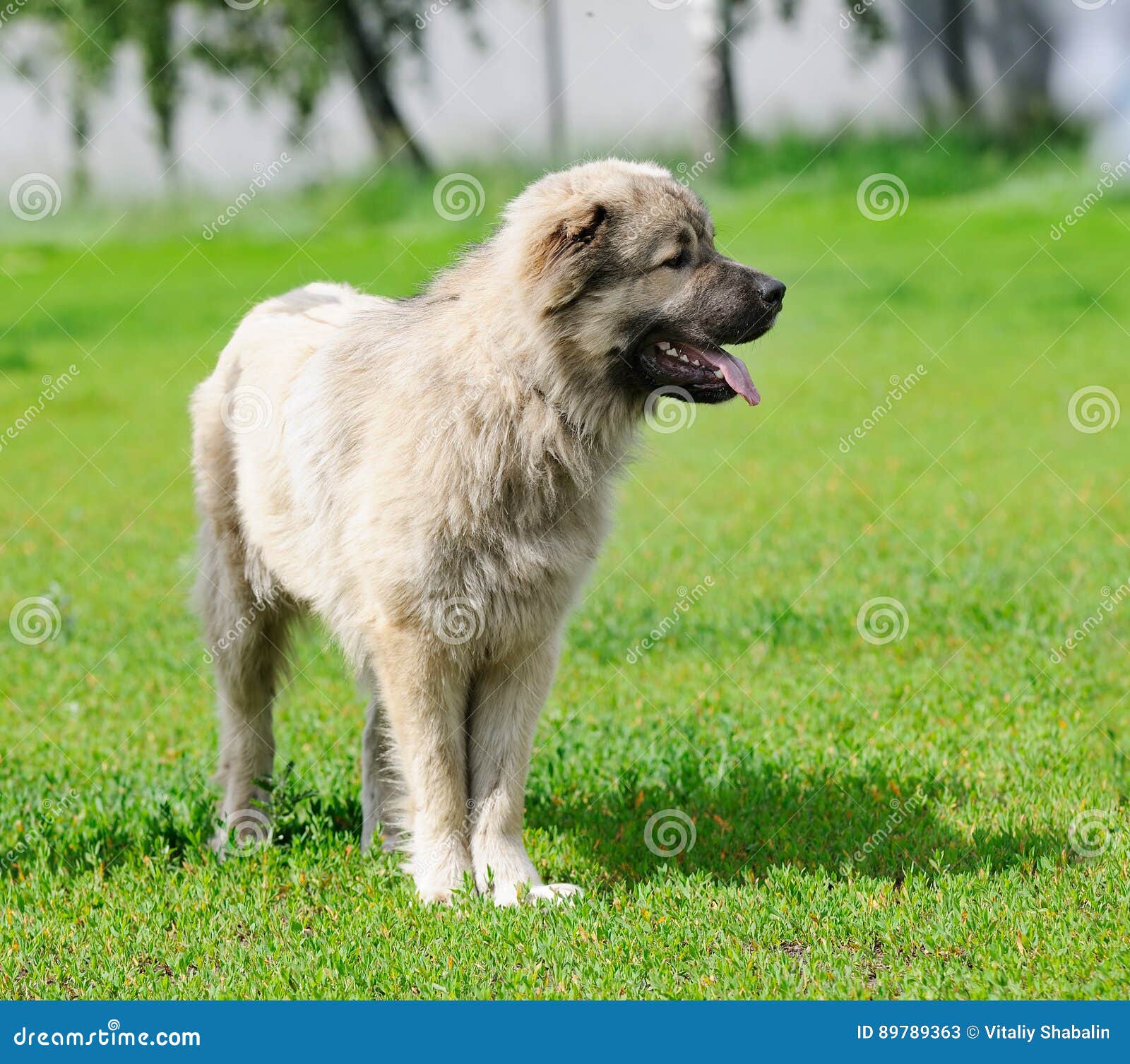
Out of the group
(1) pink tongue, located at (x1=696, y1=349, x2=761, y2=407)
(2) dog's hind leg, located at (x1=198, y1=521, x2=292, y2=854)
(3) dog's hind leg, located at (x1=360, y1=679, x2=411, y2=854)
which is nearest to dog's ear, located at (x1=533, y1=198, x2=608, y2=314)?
(1) pink tongue, located at (x1=696, y1=349, x2=761, y2=407)

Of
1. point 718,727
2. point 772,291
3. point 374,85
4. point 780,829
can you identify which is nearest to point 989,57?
point 374,85

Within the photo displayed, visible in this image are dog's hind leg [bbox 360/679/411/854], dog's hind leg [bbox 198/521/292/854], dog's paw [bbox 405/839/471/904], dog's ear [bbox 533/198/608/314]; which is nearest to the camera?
dog's ear [bbox 533/198/608/314]

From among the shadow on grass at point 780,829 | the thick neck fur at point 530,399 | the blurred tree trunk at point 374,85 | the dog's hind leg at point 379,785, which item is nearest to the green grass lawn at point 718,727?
the shadow on grass at point 780,829

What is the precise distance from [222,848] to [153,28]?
20.3m

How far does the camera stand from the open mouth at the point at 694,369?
4.55m

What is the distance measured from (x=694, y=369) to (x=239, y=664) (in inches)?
97.3

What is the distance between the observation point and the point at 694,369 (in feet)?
15.0

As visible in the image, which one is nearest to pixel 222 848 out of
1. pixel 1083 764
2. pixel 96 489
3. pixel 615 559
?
pixel 1083 764

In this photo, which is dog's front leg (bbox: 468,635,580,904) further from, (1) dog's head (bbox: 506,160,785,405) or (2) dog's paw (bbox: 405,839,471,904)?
(1) dog's head (bbox: 506,160,785,405)

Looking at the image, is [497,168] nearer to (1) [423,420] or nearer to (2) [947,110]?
(2) [947,110]

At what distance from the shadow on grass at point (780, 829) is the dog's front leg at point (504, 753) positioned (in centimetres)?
45

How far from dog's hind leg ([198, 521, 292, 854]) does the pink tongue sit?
228 centimetres

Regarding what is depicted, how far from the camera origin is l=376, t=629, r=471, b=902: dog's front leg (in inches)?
183

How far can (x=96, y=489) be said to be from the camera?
12273 millimetres
